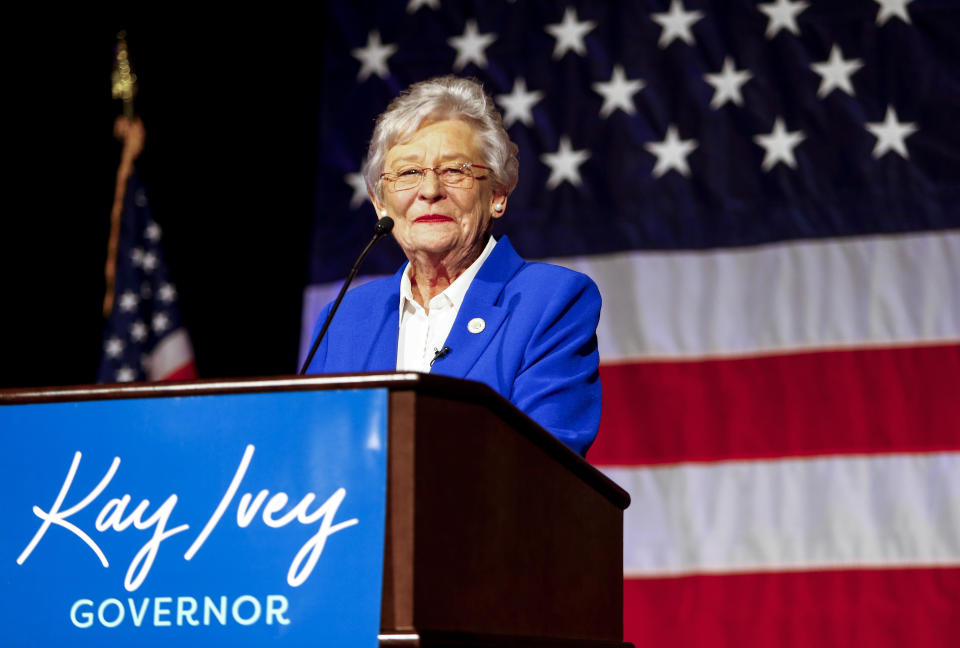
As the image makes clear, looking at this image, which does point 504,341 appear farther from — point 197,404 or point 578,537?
point 197,404

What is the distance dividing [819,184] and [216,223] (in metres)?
1.95

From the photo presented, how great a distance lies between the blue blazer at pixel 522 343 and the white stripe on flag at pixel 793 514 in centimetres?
176

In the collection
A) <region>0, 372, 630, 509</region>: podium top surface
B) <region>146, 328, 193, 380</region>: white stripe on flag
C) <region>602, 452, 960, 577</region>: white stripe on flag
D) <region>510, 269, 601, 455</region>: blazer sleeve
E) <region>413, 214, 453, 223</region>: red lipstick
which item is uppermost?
<region>413, 214, 453, 223</region>: red lipstick

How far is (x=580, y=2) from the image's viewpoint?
398 centimetres

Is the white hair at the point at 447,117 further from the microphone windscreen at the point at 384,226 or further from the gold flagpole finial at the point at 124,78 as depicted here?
the gold flagpole finial at the point at 124,78

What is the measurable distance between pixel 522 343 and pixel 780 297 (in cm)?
204

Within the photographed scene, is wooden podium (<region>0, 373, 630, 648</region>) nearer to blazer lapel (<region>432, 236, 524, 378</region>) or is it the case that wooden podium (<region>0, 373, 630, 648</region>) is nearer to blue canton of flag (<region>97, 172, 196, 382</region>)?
blazer lapel (<region>432, 236, 524, 378</region>)

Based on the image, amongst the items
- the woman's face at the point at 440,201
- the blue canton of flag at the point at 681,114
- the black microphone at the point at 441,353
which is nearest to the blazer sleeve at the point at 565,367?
the black microphone at the point at 441,353

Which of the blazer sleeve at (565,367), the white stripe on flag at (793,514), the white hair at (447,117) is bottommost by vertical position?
the white stripe on flag at (793,514)

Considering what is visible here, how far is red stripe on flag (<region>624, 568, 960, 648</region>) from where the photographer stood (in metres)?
3.42

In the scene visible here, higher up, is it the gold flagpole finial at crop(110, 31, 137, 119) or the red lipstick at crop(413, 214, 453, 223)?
the gold flagpole finial at crop(110, 31, 137, 119)

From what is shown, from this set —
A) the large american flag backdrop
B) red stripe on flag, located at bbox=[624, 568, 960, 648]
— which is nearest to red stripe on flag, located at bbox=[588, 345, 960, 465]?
the large american flag backdrop

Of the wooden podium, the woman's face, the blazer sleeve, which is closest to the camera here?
the wooden podium

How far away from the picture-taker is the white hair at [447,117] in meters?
2.11
